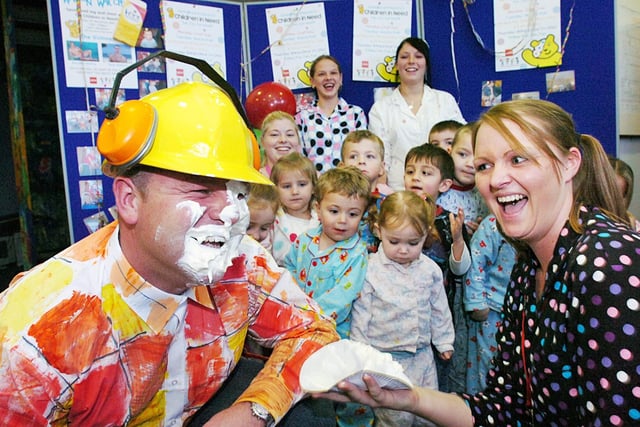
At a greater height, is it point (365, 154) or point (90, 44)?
point (90, 44)

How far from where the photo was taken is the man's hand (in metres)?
1.29

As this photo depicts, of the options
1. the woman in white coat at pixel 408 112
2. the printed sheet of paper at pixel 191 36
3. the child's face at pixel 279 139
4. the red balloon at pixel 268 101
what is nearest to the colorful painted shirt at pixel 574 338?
the child's face at pixel 279 139

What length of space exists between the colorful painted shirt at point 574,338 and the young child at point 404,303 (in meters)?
0.75

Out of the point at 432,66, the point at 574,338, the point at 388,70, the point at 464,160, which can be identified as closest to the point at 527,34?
the point at 432,66

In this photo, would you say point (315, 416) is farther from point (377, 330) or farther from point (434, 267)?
point (434, 267)

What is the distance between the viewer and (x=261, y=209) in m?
2.58

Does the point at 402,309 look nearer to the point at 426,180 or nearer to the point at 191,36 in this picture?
the point at 426,180

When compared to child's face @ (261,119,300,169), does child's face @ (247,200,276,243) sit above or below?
below

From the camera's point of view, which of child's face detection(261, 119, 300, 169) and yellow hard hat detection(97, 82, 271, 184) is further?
child's face detection(261, 119, 300, 169)

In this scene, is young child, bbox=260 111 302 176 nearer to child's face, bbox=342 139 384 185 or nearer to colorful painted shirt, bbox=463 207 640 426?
child's face, bbox=342 139 384 185

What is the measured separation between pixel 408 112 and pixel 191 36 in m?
1.93

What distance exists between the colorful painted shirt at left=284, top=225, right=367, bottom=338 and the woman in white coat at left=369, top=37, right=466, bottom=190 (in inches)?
54.4

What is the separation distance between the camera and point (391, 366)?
1.28m

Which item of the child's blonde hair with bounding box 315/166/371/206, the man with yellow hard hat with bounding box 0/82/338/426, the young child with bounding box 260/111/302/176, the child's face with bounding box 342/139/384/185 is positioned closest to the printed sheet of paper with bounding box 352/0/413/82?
the young child with bounding box 260/111/302/176
